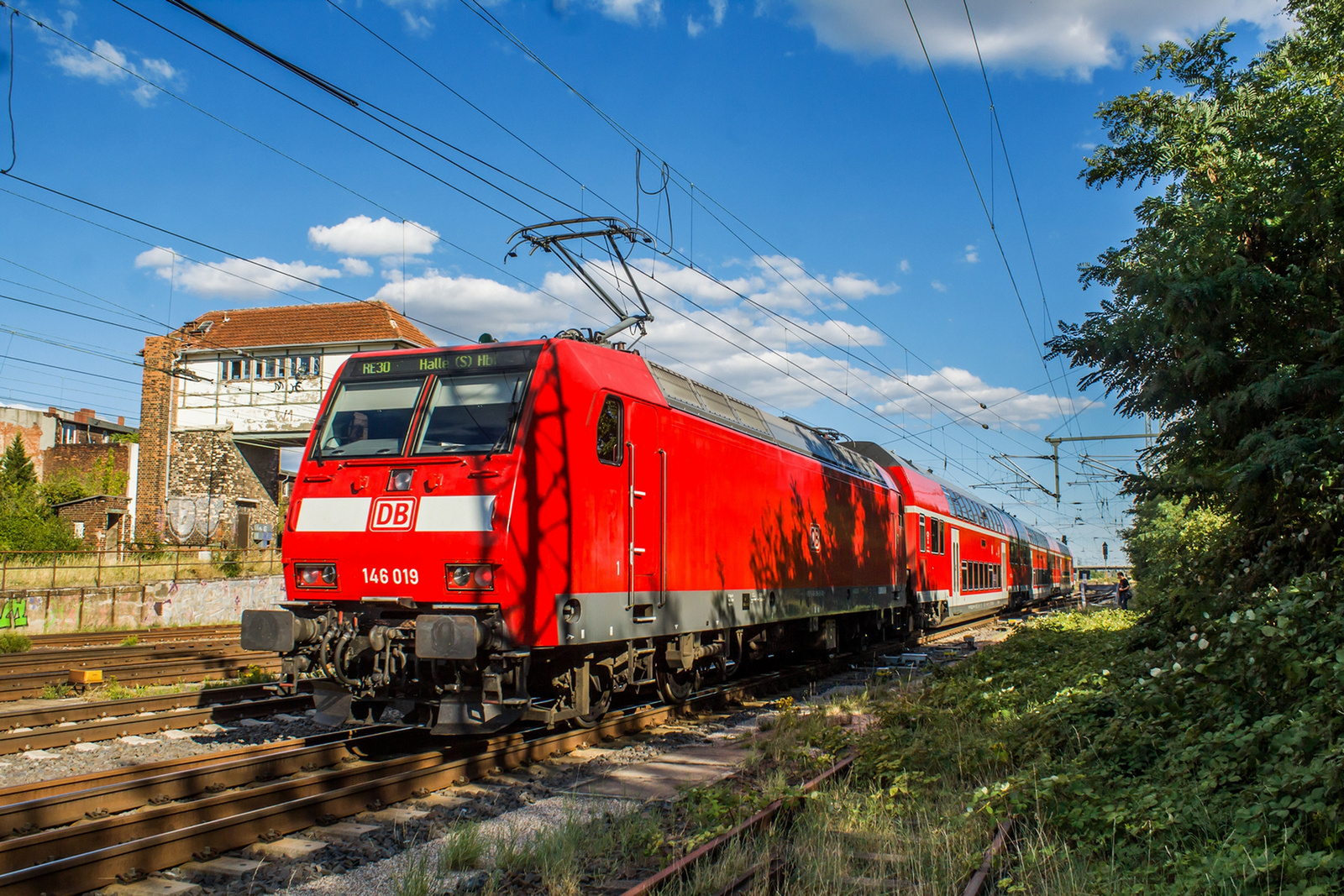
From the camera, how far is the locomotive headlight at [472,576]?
7172mm

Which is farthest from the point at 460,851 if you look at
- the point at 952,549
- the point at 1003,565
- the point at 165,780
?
the point at 1003,565

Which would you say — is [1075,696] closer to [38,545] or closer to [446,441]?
[446,441]

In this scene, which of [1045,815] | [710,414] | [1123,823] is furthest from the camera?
[710,414]

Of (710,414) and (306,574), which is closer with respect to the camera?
(306,574)

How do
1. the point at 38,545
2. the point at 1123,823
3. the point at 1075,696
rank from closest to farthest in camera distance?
the point at 1123,823
the point at 1075,696
the point at 38,545

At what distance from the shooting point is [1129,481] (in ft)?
33.2

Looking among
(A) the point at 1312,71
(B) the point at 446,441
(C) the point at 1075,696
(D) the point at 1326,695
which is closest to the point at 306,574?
(B) the point at 446,441

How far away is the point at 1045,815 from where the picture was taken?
18.4ft

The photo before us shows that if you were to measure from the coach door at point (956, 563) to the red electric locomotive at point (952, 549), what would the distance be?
24mm

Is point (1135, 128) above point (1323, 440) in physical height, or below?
above

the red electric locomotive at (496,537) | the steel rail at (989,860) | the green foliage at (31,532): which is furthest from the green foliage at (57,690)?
the green foliage at (31,532)

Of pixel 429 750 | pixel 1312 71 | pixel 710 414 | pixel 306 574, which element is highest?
pixel 1312 71

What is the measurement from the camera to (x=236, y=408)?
39.2 meters

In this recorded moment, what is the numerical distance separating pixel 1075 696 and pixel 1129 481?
342cm
